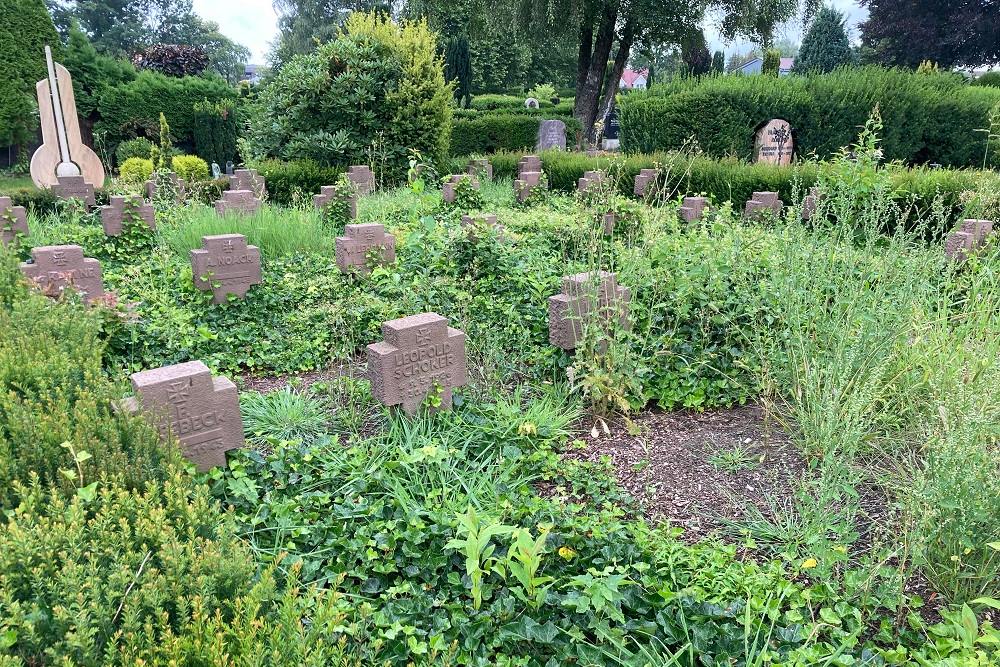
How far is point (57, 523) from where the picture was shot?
1567mm

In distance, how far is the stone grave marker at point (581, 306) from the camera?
346 centimetres

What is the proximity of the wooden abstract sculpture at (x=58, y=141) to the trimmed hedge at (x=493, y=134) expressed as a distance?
8826 mm

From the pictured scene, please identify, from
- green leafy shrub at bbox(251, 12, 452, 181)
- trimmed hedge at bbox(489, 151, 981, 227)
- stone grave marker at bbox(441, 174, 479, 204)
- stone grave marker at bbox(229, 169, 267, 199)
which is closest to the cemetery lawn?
trimmed hedge at bbox(489, 151, 981, 227)

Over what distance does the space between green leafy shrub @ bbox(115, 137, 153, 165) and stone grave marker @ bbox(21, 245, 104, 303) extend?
14.0 m

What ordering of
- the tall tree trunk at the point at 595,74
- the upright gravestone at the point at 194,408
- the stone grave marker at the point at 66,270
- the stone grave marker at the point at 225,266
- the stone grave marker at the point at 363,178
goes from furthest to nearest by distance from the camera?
the tall tree trunk at the point at 595,74 < the stone grave marker at the point at 363,178 < the stone grave marker at the point at 225,266 < the stone grave marker at the point at 66,270 < the upright gravestone at the point at 194,408

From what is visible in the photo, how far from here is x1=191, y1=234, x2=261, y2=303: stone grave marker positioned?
4461mm

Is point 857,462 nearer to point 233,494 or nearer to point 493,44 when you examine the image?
point 233,494

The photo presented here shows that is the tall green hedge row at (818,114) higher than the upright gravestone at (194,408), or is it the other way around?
the tall green hedge row at (818,114)

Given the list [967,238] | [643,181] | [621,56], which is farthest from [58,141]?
[621,56]

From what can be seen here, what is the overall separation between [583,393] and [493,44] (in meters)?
32.2

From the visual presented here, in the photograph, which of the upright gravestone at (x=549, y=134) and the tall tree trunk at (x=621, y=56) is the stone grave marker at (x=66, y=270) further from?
the tall tree trunk at (x=621, y=56)

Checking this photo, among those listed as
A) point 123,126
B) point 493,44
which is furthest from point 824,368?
point 493,44

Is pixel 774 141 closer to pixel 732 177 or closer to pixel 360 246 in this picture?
pixel 732 177

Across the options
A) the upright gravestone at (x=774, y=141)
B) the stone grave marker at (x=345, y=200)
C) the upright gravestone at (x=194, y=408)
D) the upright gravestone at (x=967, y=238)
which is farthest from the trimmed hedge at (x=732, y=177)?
the upright gravestone at (x=194, y=408)
